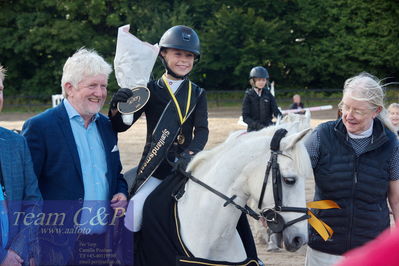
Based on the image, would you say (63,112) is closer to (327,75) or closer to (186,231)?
(186,231)

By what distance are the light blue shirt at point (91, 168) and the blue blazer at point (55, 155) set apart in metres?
0.05

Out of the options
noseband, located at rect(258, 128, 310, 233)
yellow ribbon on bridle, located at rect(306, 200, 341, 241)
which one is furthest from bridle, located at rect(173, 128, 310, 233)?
yellow ribbon on bridle, located at rect(306, 200, 341, 241)

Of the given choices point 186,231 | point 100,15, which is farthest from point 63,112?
point 100,15

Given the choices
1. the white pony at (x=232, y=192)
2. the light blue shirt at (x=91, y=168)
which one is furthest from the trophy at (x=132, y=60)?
the white pony at (x=232, y=192)

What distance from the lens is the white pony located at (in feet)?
9.16

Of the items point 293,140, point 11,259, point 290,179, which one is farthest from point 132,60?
point 11,259

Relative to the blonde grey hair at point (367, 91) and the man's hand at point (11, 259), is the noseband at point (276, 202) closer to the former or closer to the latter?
the blonde grey hair at point (367, 91)

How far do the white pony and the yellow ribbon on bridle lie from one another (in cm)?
20

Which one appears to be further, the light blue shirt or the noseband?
the light blue shirt

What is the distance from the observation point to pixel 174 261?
9.76ft

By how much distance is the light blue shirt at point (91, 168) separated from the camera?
2.97m

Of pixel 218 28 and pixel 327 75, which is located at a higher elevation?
pixel 218 28

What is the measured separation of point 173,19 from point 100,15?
5116 mm

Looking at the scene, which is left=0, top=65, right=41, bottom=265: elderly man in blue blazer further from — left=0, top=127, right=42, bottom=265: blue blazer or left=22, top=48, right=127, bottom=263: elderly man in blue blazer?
left=22, top=48, right=127, bottom=263: elderly man in blue blazer
